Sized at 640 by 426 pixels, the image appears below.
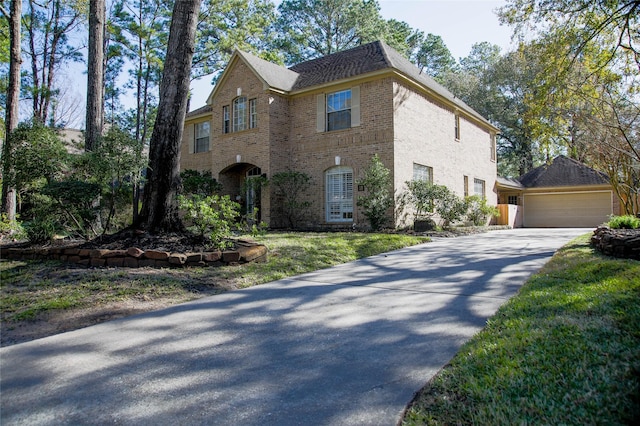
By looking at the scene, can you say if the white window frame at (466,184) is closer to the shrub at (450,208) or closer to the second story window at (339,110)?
the shrub at (450,208)

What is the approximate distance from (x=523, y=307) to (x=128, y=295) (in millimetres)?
4448

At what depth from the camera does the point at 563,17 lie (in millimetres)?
10445

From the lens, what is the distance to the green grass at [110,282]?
183 inches

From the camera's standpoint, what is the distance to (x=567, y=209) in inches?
975

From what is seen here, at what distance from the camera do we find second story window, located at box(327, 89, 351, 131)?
15.7 m

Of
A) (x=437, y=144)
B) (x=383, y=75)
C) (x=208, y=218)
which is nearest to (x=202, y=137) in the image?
(x=383, y=75)

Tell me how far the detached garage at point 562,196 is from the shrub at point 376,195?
1358cm

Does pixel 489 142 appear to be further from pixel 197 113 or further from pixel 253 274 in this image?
pixel 253 274

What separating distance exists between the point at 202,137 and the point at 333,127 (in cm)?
852

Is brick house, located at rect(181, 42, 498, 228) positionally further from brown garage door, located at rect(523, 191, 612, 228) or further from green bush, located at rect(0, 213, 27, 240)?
brown garage door, located at rect(523, 191, 612, 228)

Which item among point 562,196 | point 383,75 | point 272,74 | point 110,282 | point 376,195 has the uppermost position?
point 272,74

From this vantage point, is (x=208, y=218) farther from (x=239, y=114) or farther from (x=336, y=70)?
(x=239, y=114)

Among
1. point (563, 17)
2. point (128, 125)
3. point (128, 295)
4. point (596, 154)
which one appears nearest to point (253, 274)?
point (128, 295)

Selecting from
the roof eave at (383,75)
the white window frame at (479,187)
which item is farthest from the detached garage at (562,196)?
the roof eave at (383,75)
